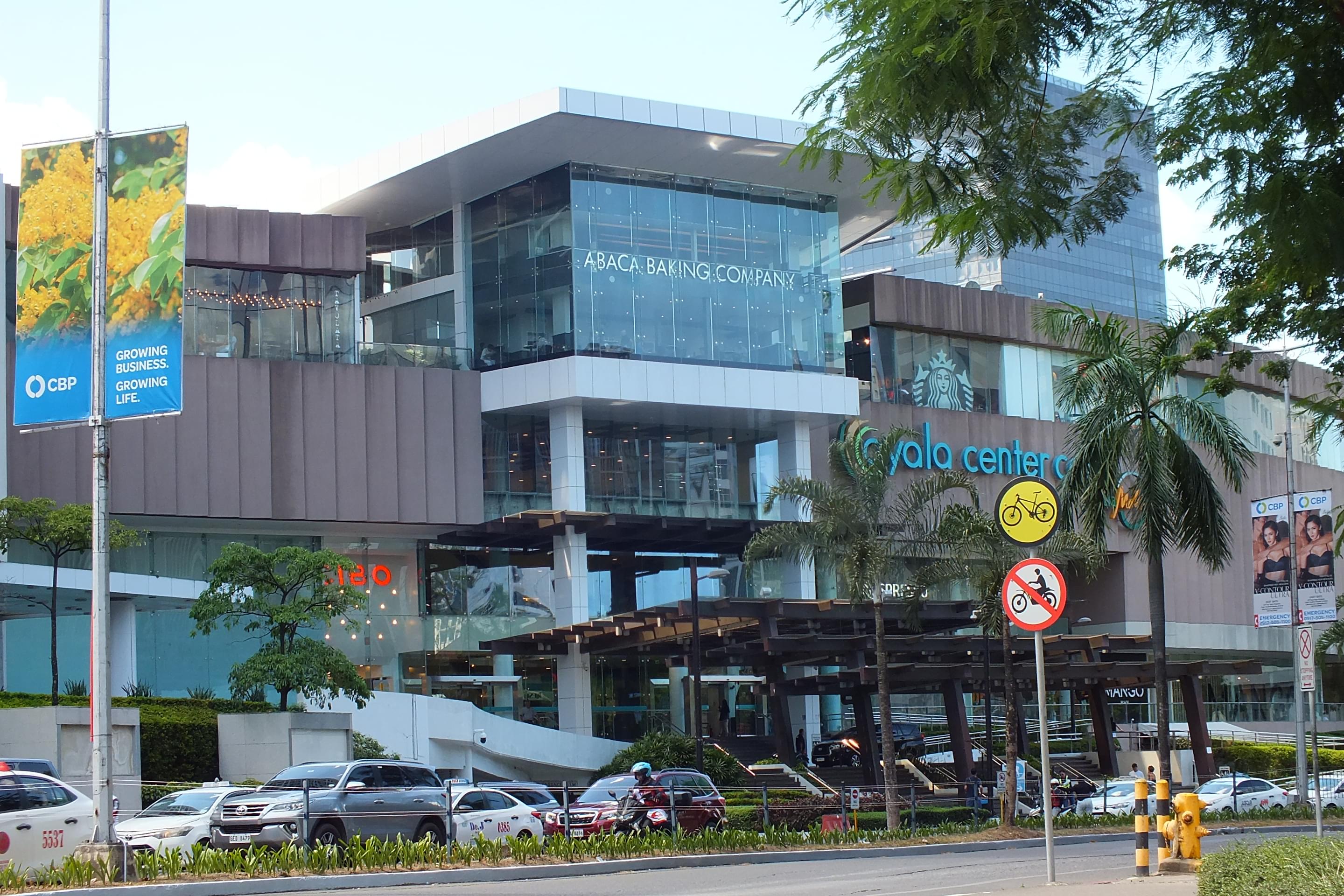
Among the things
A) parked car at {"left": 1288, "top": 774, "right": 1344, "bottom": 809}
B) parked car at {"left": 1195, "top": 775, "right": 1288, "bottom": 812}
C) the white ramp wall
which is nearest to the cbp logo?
the white ramp wall

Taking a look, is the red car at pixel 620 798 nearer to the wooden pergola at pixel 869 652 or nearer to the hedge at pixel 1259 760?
the wooden pergola at pixel 869 652

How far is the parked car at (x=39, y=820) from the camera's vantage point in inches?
801

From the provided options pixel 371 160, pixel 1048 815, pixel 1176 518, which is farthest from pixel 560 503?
pixel 1048 815

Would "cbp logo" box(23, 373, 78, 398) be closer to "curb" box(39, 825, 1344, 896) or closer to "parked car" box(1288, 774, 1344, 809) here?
"curb" box(39, 825, 1344, 896)

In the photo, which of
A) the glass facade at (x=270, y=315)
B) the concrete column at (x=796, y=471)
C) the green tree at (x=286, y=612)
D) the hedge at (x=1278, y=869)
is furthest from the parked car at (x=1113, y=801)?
the hedge at (x=1278, y=869)

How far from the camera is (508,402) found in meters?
54.9

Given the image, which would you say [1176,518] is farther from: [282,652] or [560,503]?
[560,503]

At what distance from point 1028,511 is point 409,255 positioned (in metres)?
46.9

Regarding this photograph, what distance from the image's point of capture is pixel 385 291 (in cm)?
6072

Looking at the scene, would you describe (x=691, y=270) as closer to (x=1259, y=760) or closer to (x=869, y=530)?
(x=869, y=530)

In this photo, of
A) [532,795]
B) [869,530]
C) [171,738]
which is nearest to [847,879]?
[532,795]

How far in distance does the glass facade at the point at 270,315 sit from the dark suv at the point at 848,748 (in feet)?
70.0

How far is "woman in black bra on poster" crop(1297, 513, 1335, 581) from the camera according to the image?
3591cm

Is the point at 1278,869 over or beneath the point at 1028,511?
beneath
